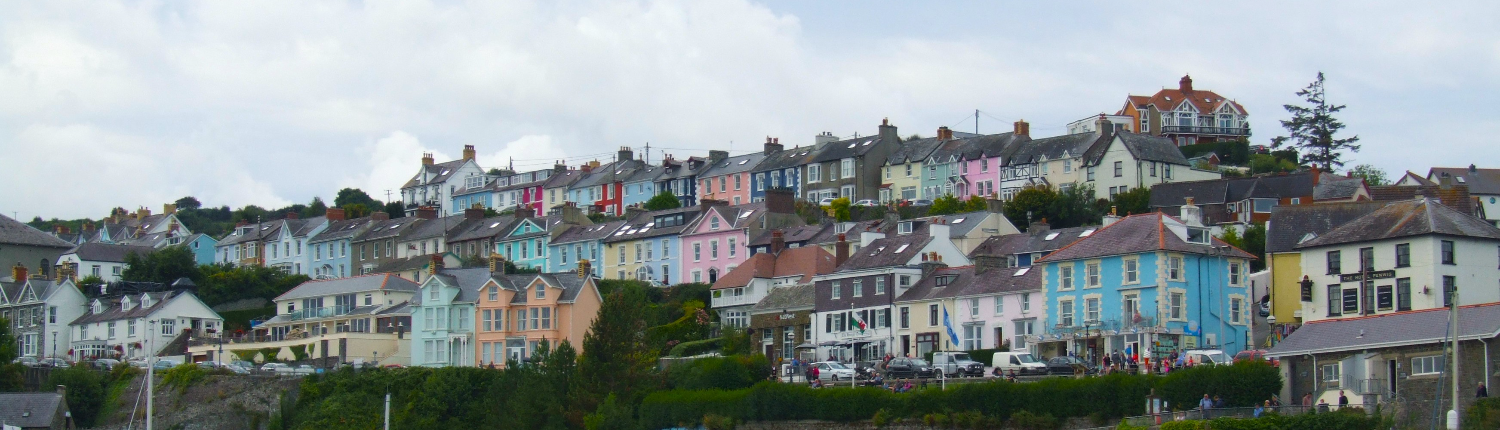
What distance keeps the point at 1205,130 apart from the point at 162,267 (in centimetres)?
6683

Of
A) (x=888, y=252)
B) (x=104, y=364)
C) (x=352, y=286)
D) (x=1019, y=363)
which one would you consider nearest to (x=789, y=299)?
(x=888, y=252)

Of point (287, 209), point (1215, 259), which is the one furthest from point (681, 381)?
point (287, 209)

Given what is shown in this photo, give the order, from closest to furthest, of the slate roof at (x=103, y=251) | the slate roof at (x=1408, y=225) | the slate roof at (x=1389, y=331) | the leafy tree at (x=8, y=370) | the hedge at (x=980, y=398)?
the slate roof at (x=1389, y=331) → the hedge at (x=980, y=398) → the slate roof at (x=1408, y=225) → the leafy tree at (x=8, y=370) → the slate roof at (x=103, y=251)

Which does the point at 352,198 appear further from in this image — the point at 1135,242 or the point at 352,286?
the point at 1135,242

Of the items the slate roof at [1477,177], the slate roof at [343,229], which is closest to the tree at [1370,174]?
the slate roof at [1477,177]

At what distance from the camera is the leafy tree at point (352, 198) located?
506ft

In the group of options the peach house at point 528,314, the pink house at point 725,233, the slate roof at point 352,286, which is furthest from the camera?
the pink house at point 725,233

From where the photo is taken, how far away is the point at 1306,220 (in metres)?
67.8

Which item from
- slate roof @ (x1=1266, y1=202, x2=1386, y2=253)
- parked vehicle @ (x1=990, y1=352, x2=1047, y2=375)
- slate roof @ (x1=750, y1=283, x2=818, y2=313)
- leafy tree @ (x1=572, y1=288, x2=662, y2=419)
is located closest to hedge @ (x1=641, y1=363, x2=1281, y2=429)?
leafy tree @ (x1=572, y1=288, x2=662, y2=419)

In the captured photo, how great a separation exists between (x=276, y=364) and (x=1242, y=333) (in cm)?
4316

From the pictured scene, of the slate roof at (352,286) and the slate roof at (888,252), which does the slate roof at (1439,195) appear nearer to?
the slate roof at (888,252)

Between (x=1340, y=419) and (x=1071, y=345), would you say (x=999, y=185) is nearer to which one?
(x=1071, y=345)

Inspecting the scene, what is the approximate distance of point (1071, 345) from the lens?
212 feet

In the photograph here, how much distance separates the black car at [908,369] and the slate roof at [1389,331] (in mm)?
12313
